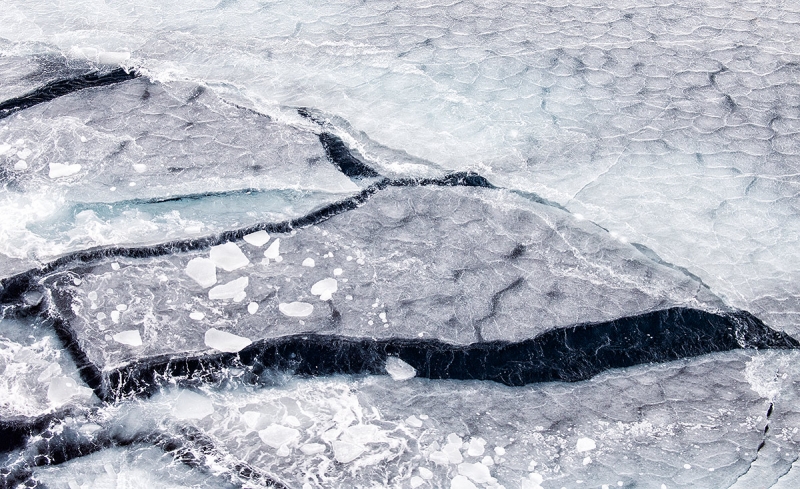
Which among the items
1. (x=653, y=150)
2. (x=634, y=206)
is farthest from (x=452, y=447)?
(x=653, y=150)

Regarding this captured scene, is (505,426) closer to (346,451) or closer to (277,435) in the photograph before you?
(346,451)

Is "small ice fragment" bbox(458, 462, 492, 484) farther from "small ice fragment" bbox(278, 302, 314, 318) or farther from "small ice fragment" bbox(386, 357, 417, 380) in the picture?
"small ice fragment" bbox(278, 302, 314, 318)

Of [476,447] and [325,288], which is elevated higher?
[325,288]

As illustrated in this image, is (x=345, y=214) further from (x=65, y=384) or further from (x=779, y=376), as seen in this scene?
(x=779, y=376)

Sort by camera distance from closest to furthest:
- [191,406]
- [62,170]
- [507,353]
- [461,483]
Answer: [461,483] → [191,406] → [507,353] → [62,170]

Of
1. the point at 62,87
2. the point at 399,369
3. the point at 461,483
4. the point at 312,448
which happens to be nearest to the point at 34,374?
the point at 312,448

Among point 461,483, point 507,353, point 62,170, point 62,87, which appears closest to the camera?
point 461,483

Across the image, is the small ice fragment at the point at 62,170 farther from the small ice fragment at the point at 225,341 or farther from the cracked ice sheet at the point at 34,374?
the small ice fragment at the point at 225,341
